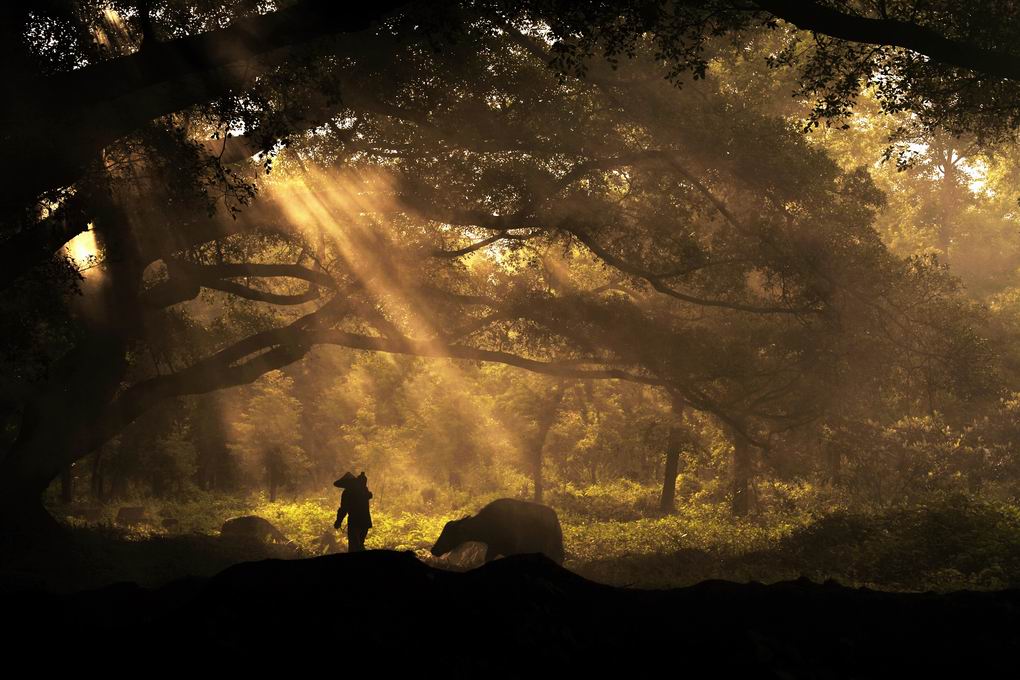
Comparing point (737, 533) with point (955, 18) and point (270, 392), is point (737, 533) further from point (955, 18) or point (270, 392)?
point (270, 392)

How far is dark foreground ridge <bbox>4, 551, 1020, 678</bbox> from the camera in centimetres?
617

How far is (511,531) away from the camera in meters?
18.9

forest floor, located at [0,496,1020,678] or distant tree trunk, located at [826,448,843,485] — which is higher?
distant tree trunk, located at [826,448,843,485]

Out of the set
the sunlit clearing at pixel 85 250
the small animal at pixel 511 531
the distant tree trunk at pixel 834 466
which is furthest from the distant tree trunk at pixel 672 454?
the sunlit clearing at pixel 85 250

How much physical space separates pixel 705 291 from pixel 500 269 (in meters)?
5.74

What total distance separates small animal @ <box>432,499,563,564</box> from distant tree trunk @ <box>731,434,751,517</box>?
417 inches

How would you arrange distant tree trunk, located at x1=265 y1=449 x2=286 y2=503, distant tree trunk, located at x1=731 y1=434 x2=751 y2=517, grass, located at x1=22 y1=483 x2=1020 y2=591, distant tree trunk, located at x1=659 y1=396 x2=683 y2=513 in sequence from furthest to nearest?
1. distant tree trunk, located at x1=265 y1=449 x2=286 y2=503
2. distant tree trunk, located at x1=659 y1=396 x2=683 y2=513
3. distant tree trunk, located at x1=731 y1=434 x2=751 y2=517
4. grass, located at x1=22 y1=483 x2=1020 y2=591

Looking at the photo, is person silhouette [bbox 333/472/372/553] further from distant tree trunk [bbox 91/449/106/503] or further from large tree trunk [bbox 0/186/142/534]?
distant tree trunk [bbox 91/449/106/503]

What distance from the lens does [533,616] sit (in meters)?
6.64

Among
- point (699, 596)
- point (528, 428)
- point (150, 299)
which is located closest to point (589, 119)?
point (150, 299)

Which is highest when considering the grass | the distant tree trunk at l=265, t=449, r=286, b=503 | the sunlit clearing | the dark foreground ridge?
the sunlit clearing

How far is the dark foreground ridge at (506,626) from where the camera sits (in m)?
6.17

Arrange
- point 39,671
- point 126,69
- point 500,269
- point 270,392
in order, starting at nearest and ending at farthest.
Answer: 1. point 39,671
2. point 126,69
3. point 500,269
4. point 270,392

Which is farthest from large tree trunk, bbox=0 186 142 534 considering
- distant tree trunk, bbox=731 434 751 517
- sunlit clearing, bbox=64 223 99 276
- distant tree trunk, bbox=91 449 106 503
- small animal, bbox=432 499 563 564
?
distant tree trunk, bbox=91 449 106 503
